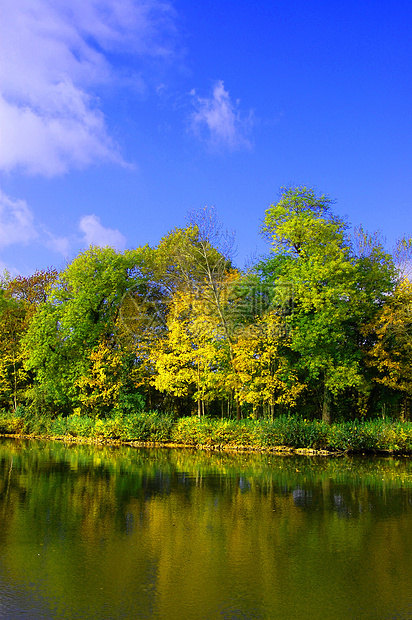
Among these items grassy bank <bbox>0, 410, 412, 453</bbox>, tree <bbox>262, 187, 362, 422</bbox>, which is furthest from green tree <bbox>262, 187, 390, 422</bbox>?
grassy bank <bbox>0, 410, 412, 453</bbox>

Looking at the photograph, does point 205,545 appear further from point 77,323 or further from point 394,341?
point 77,323

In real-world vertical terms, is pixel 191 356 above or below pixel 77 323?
below

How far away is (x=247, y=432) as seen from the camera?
1148 inches

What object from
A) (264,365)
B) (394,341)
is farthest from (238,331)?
(394,341)

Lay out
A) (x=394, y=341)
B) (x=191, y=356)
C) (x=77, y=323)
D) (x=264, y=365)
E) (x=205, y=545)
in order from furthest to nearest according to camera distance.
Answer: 1. (x=77, y=323)
2. (x=191, y=356)
3. (x=394, y=341)
4. (x=264, y=365)
5. (x=205, y=545)

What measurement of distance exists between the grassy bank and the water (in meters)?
7.92

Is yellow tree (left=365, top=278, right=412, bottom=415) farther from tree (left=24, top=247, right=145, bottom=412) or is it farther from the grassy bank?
tree (left=24, top=247, right=145, bottom=412)

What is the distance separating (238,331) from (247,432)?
6151 mm

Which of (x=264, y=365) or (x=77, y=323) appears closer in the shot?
(x=264, y=365)

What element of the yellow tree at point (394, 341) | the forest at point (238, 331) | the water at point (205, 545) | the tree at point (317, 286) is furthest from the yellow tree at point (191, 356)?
the water at point (205, 545)

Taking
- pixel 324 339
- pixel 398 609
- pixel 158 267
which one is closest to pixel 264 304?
pixel 324 339

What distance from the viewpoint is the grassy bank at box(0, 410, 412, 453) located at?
2642cm

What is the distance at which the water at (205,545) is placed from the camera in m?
6.66

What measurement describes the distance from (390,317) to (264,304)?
731 cm
